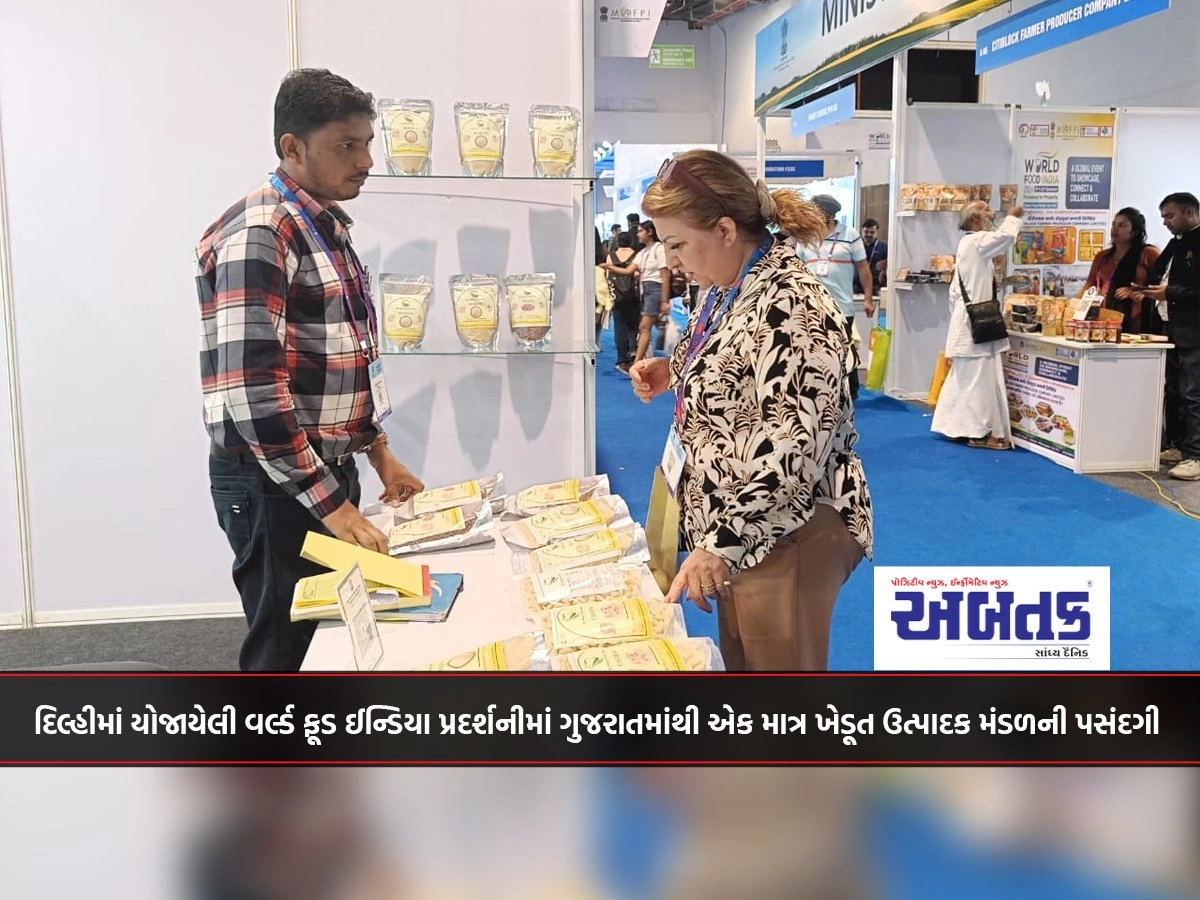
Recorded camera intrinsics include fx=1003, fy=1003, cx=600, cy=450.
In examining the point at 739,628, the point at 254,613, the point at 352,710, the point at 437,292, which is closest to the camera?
the point at 352,710

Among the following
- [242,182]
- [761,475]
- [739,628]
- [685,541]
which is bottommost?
[739,628]

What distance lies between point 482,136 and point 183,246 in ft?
2.87

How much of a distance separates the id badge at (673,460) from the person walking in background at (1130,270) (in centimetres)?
408

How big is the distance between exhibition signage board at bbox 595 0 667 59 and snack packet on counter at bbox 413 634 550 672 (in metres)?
1.35

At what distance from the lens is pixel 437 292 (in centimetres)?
208

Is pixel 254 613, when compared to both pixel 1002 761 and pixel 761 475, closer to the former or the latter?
pixel 761 475

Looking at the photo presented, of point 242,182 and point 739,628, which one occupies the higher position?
point 242,182

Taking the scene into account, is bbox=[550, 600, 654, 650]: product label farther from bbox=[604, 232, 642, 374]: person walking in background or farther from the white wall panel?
bbox=[604, 232, 642, 374]: person walking in background

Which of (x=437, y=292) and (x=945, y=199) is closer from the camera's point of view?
(x=437, y=292)

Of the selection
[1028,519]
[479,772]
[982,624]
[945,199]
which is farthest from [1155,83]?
[479,772]

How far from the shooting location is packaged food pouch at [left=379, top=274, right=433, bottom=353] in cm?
191

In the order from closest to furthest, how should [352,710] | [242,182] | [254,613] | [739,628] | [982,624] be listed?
[352,710]
[982,624]
[739,628]
[254,613]
[242,182]

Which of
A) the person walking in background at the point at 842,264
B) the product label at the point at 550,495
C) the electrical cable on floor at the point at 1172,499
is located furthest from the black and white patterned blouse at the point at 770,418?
the person walking in background at the point at 842,264

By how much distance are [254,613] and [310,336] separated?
18.4 inches
